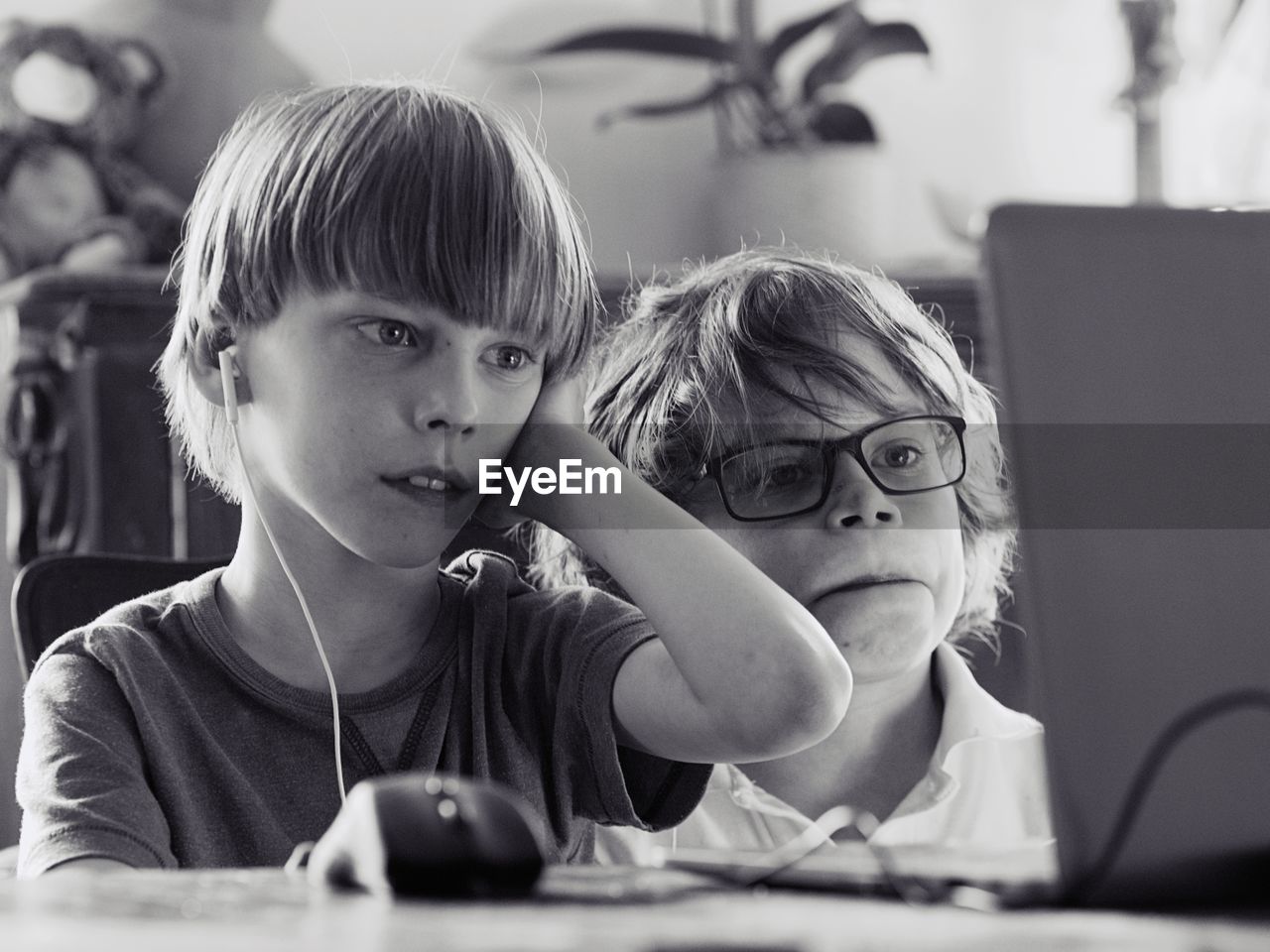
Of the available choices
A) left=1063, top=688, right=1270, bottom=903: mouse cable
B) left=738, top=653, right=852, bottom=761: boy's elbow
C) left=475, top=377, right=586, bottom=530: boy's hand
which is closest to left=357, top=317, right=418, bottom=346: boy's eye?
left=475, top=377, right=586, bottom=530: boy's hand

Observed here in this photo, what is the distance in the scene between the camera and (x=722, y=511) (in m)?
1.08

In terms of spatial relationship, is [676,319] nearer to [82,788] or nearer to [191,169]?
[82,788]

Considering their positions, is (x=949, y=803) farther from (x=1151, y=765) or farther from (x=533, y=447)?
(x=1151, y=765)

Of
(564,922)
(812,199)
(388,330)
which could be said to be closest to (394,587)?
(388,330)

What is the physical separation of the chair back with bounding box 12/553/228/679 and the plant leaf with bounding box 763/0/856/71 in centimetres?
130

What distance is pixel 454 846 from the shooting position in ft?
1.60

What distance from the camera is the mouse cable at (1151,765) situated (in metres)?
0.49

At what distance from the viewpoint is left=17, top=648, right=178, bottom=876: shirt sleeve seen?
2.62 feet

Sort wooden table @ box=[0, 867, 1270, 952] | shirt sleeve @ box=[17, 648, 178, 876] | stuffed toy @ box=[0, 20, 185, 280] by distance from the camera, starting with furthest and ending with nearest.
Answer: stuffed toy @ box=[0, 20, 185, 280], shirt sleeve @ box=[17, 648, 178, 876], wooden table @ box=[0, 867, 1270, 952]

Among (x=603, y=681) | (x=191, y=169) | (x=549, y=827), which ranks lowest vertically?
(x=549, y=827)

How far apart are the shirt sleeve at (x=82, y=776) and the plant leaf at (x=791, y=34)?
1.53 metres

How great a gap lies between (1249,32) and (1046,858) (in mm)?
2086

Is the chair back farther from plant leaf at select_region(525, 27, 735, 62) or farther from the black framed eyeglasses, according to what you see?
plant leaf at select_region(525, 27, 735, 62)

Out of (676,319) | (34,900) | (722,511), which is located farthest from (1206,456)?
(676,319)
